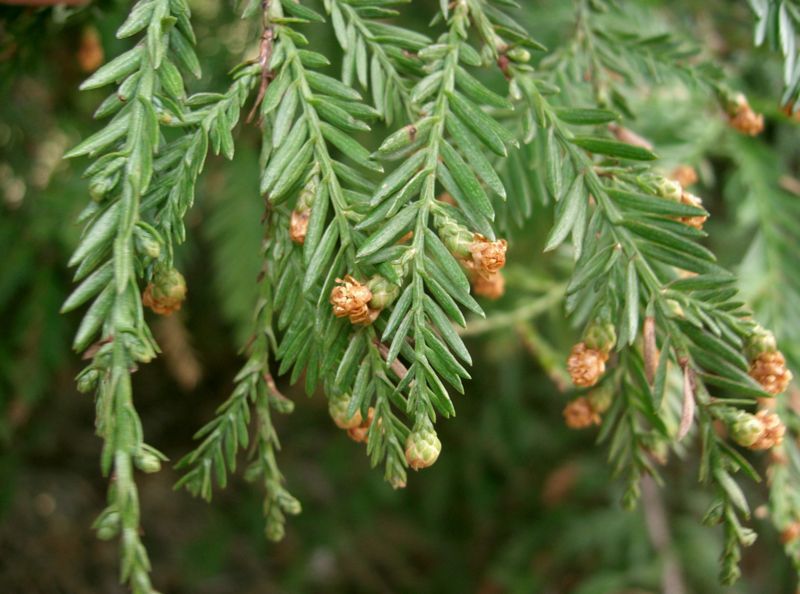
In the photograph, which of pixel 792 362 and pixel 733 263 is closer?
pixel 792 362

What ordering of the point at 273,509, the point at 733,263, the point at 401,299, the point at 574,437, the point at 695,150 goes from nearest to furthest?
the point at 401,299 < the point at 273,509 < the point at 695,150 < the point at 733,263 < the point at 574,437

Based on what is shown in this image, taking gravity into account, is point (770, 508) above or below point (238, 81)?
below

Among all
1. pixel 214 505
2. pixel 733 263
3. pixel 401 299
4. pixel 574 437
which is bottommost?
pixel 214 505

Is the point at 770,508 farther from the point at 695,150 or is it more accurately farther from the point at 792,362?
the point at 695,150

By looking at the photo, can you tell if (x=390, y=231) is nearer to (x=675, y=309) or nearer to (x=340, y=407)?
(x=340, y=407)

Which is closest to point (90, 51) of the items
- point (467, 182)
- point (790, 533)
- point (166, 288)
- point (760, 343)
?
point (166, 288)

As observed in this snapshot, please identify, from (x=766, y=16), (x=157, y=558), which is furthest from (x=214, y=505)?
(x=766, y=16)

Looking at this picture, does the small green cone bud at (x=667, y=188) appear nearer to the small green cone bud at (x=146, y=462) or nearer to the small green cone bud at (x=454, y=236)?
the small green cone bud at (x=454, y=236)
